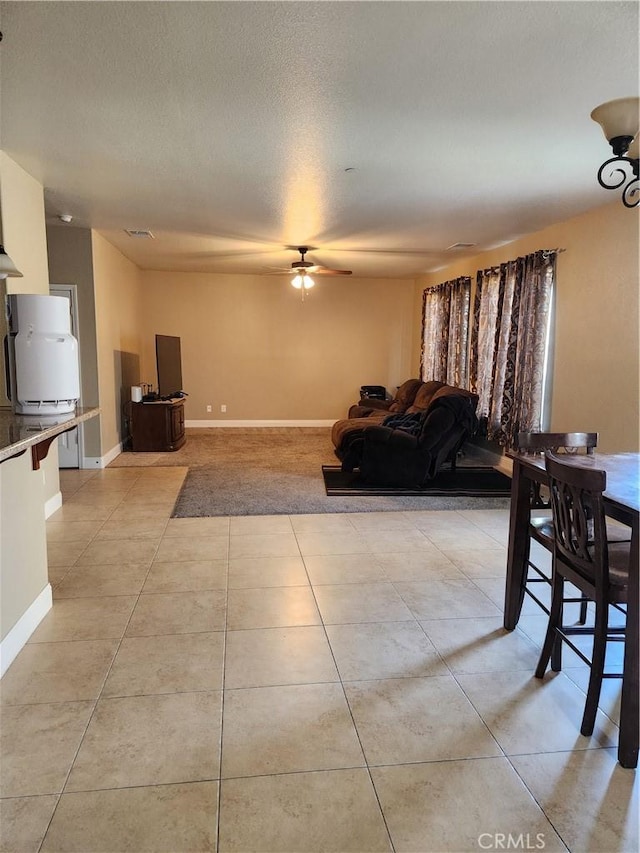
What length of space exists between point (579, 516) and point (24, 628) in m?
2.45

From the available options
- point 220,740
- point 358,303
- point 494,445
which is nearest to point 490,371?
point 494,445

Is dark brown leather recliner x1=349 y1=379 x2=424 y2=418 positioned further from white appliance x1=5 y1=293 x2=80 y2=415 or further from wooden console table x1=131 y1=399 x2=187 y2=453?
white appliance x1=5 y1=293 x2=80 y2=415

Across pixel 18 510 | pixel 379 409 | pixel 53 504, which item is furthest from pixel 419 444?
pixel 18 510

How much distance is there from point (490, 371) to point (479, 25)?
454cm

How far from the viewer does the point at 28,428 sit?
1.89 m

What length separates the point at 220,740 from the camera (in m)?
1.81

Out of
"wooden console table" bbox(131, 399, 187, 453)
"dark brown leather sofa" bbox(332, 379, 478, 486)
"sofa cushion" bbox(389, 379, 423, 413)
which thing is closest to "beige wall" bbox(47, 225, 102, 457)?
"wooden console table" bbox(131, 399, 187, 453)

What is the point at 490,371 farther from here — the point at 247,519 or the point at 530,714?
the point at 530,714

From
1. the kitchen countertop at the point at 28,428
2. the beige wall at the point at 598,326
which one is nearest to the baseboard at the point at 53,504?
the kitchen countertop at the point at 28,428

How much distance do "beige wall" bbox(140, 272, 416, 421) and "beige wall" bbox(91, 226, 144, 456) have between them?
900 mm

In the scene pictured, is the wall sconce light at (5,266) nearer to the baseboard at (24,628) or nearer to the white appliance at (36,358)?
the white appliance at (36,358)

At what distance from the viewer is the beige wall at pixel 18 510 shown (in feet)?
7.30

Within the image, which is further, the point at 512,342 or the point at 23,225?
the point at 512,342

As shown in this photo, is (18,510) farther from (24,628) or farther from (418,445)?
(418,445)
